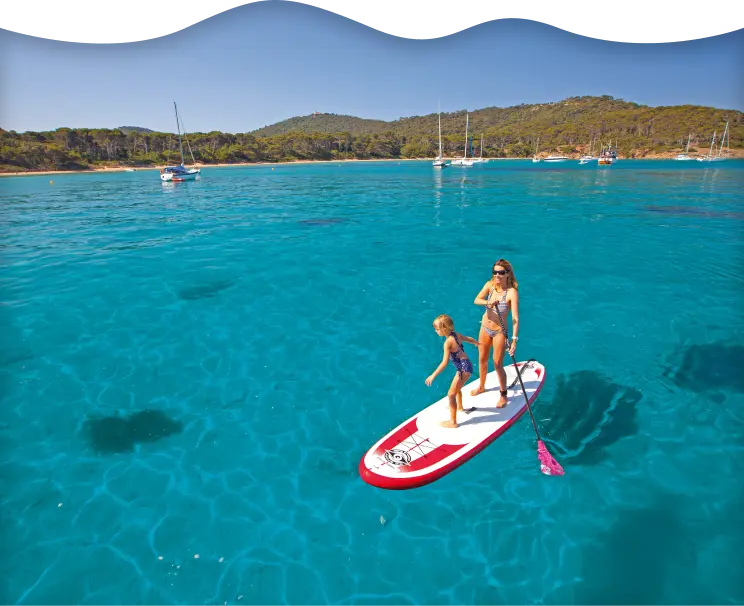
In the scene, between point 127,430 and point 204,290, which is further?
point 204,290

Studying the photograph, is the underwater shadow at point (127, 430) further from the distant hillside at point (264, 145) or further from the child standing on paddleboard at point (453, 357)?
the distant hillside at point (264, 145)

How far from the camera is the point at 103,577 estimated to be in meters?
5.74

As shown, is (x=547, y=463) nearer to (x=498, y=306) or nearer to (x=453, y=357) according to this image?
(x=453, y=357)

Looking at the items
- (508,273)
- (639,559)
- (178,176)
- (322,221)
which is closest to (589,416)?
(639,559)

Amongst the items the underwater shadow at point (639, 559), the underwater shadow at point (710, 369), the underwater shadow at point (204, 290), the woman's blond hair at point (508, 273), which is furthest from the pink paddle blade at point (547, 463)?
the underwater shadow at point (204, 290)

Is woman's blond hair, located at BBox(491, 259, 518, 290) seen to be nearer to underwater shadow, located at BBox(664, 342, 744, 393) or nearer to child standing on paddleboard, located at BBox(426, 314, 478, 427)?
child standing on paddleboard, located at BBox(426, 314, 478, 427)

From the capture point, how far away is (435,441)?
746 centimetres

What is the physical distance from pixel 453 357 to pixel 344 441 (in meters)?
3.08

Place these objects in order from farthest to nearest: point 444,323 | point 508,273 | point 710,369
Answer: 1. point 710,369
2. point 508,273
3. point 444,323

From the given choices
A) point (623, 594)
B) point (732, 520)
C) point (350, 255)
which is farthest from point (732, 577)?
point (350, 255)

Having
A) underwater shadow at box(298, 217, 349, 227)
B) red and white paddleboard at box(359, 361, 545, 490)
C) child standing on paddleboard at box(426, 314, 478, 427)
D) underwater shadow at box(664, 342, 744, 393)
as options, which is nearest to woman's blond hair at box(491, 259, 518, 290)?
child standing on paddleboard at box(426, 314, 478, 427)

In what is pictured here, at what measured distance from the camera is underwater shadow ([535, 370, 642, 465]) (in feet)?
25.5

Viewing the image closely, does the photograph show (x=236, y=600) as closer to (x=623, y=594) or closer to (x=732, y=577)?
(x=623, y=594)

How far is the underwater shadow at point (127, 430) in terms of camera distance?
8.12 metres
